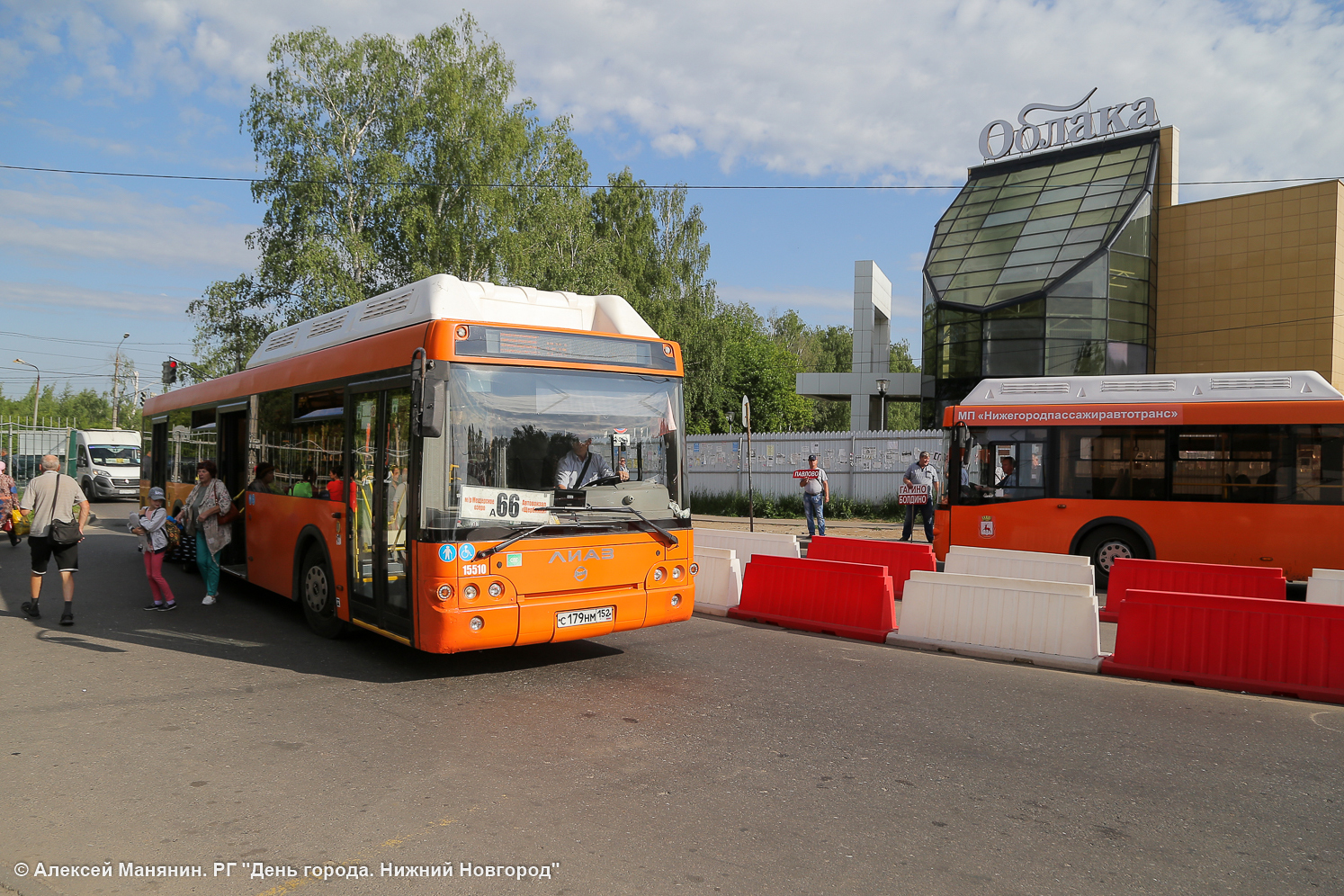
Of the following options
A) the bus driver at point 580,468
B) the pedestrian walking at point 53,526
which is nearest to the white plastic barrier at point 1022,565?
the bus driver at point 580,468

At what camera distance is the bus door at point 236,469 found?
1091 centimetres

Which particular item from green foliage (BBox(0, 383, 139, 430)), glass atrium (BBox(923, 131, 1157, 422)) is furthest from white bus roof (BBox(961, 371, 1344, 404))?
green foliage (BBox(0, 383, 139, 430))

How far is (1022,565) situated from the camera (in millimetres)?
10344

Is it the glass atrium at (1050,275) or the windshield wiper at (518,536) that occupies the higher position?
the glass atrium at (1050,275)

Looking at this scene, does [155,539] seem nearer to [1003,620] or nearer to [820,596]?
[820,596]

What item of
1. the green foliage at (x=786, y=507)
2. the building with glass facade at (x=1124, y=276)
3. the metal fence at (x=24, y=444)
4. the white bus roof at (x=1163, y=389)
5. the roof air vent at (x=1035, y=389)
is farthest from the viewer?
the building with glass facade at (x=1124, y=276)

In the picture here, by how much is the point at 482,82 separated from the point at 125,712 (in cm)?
2767

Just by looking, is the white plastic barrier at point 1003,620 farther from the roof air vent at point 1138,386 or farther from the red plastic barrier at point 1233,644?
the roof air vent at point 1138,386

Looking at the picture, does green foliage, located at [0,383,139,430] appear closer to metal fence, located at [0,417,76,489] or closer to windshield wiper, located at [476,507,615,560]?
metal fence, located at [0,417,76,489]

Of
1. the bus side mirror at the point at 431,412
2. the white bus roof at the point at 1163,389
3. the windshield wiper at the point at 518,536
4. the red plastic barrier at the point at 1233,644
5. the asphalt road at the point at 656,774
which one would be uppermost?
the white bus roof at the point at 1163,389

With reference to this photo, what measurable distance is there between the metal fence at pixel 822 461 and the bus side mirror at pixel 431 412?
16.3 meters

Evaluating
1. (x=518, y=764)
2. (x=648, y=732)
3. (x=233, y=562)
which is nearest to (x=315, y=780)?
(x=518, y=764)

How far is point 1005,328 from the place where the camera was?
3231 cm

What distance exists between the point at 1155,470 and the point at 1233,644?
18.9ft
